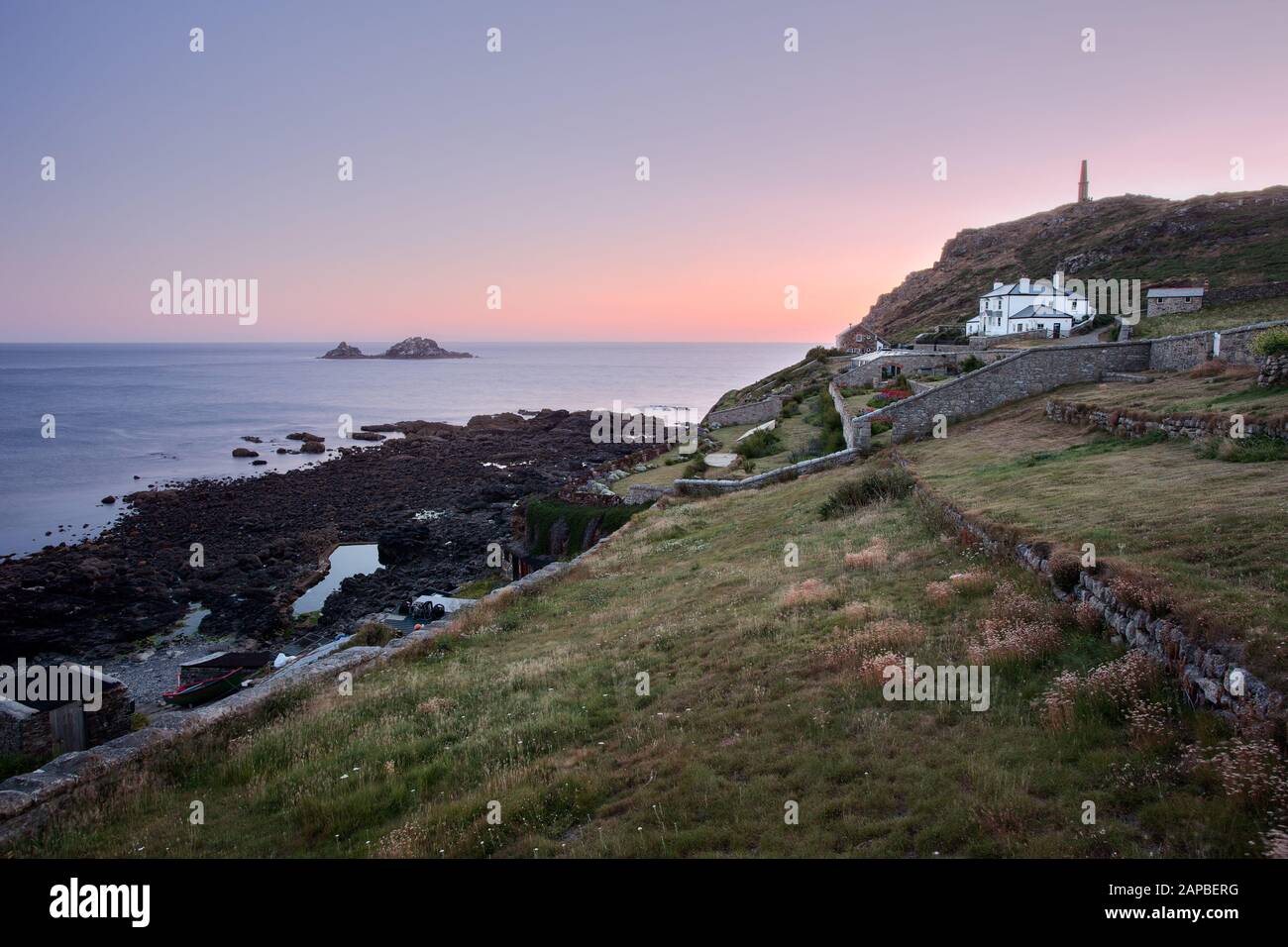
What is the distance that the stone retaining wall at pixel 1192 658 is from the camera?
16.0 feet

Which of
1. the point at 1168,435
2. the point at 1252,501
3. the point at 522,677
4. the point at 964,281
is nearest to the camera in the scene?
the point at 1252,501

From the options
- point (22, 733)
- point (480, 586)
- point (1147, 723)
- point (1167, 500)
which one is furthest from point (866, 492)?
point (22, 733)

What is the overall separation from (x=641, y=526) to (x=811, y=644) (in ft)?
46.7

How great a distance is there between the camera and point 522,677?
1024 centimetres

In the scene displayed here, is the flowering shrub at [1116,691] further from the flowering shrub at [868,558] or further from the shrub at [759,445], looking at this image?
the shrub at [759,445]

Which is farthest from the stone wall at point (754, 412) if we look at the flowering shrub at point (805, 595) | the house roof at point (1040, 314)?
the flowering shrub at point (805, 595)

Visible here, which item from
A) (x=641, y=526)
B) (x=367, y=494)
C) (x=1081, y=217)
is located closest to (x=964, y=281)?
(x=1081, y=217)

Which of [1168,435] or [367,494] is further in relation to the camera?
[367,494]

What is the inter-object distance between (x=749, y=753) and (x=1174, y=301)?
159 feet

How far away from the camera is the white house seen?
4500 centimetres

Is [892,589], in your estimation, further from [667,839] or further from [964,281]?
[964,281]

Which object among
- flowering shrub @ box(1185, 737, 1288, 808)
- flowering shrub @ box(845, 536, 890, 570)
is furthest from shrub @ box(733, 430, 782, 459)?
flowering shrub @ box(1185, 737, 1288, 808)

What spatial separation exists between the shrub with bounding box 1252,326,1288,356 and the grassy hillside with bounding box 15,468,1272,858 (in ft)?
31.6

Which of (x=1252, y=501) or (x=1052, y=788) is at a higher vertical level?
(x=1252, y=501)
